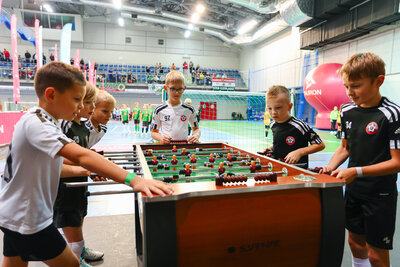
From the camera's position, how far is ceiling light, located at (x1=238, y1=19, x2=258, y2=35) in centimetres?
2039

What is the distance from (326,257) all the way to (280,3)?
55.1 feet

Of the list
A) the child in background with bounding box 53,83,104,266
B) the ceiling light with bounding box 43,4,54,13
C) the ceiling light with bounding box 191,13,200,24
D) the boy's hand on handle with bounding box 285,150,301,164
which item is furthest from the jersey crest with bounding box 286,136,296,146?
the ceiling light with bounding box 43,4,54,13

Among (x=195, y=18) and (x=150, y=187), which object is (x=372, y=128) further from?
(x=195, y=18)

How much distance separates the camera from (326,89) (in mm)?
12266

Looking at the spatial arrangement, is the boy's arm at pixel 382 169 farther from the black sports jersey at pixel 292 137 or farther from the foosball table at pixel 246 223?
the black sports jersey at pixel 292 137

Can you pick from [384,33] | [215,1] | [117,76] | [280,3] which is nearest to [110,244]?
[384,33]

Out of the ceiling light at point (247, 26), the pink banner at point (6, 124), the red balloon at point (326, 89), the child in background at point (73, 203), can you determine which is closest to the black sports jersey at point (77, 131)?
the child in background at point (73, 203)

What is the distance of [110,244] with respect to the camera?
8.33 ft

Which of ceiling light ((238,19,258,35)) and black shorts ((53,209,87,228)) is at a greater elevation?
ceiling light ((238,19,258,35))

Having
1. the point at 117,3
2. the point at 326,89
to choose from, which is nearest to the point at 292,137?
the point at 326,89

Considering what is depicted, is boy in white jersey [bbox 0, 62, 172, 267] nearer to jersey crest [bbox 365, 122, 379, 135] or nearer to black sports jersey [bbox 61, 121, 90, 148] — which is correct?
black sports jersey [bbox 61, 121, 90, 148]

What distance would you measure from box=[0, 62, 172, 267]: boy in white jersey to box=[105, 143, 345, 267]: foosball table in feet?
0.66

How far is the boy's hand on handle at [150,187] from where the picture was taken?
1.07 metres

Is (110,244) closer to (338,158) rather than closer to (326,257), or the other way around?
(326,257)
